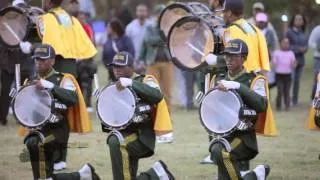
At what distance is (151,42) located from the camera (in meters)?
15.0

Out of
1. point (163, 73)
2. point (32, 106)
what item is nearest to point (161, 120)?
point (32, 106)

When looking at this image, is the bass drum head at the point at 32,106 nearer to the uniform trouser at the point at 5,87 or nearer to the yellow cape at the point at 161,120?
the yellow cape at the point at 161,120

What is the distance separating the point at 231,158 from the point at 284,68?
29.6 feet

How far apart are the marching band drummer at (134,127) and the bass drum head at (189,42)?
125 cm

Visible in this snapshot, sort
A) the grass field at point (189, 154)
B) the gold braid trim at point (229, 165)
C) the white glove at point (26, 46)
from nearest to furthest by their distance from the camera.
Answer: the gold braid trim at point (229, 165) < the grass field at point (189, 154) < the white glove at point (26, 46)

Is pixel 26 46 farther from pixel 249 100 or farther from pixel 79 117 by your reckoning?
pixel 249 100

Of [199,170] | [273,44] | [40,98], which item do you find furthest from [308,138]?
[40,98]

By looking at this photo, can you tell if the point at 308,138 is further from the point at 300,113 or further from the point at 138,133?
the point at 138,133

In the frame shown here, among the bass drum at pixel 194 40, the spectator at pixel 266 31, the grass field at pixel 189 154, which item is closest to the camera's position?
the bass drum at pixel 194 40

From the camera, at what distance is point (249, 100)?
784 centimetres

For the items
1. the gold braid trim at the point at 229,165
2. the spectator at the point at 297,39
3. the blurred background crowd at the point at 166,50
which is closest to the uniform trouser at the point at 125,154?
the gold braid trim at the point at 229,165

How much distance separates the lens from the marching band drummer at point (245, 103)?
Result: 25.8 ft

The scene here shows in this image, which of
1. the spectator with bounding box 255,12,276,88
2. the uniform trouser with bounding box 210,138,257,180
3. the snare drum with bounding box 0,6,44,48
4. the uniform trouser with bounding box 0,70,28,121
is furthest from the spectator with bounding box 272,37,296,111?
the uniform trouser with bounding box 210,138,257,180

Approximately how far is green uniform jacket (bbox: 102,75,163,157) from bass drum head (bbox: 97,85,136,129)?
100mm
